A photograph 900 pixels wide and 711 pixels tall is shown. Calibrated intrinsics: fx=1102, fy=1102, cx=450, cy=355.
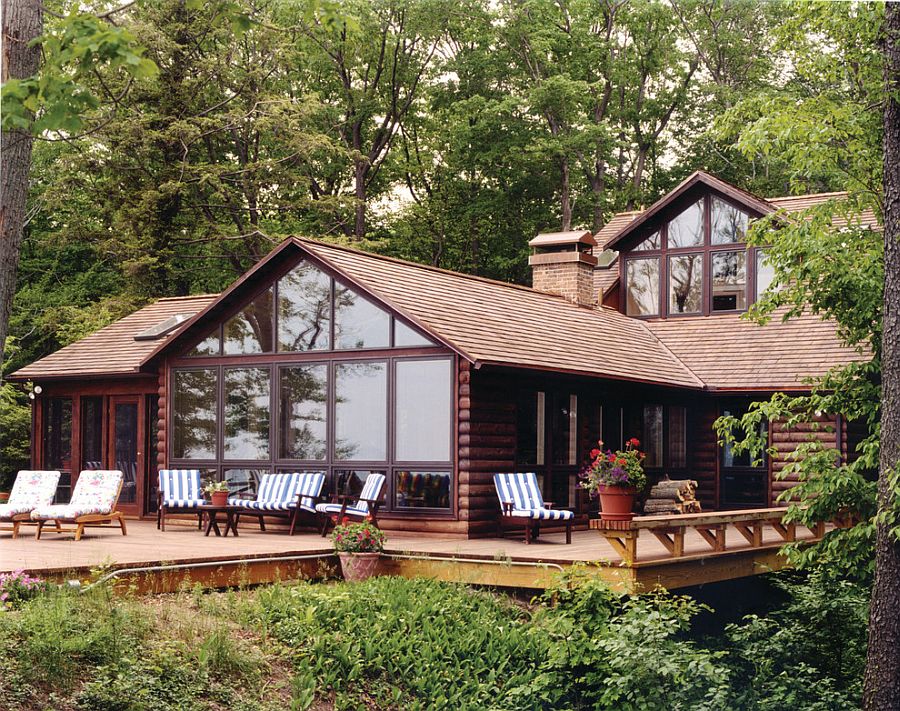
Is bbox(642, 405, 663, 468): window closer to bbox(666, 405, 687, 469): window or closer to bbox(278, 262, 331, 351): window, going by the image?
bbox(666, 405, 687, 469): window

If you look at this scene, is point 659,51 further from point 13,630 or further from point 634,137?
point 13,630

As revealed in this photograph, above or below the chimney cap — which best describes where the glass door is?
below

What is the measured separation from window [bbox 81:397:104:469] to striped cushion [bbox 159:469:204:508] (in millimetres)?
4312

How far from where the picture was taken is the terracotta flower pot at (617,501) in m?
11.0

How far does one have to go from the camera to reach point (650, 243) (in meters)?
19.3

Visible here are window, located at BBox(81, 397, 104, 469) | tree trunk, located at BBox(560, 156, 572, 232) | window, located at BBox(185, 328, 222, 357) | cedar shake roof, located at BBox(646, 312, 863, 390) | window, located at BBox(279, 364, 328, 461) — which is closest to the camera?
window, located at BBox(279, 364, 328, 461)

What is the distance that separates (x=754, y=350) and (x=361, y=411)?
6993mm

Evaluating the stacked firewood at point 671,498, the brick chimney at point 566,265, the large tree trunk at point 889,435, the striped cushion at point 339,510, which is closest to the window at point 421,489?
the striped cushion at point 339,510

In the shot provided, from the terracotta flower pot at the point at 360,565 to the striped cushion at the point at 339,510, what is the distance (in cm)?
168

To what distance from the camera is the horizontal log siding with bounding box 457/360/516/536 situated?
12.6 meters

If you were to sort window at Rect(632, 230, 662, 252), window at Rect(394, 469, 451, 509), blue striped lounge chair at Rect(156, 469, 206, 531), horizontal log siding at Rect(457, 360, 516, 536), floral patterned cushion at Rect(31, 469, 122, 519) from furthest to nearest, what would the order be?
1. window at Rect(632, 230, 662, 252)
2. blue striped lounge chair at Rect(156, 469, 206, 531)
3. window at Rect(394, 469, 451, 509)
4. horizontal log siding at Rect(457, 360, 516, 536)
5. floral patterned cushion at Rect(31, 469, 122, 519)

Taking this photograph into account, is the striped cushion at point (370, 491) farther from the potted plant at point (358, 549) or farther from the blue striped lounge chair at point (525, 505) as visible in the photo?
the potted plant at point (358, 549)

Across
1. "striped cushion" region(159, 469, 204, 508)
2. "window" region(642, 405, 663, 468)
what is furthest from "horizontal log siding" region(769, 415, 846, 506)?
"striped cushion" region(159, 469, 204, 508)

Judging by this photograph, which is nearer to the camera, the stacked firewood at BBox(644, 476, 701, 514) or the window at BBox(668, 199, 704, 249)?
the stacked firewood at BBox(644, 476, 701, 514)
